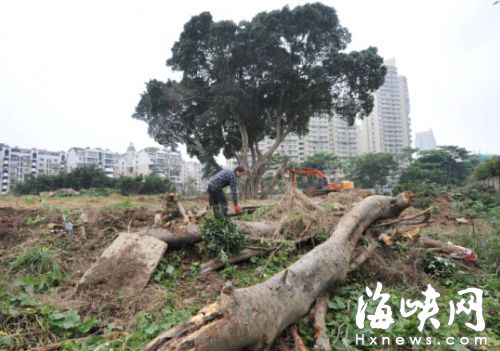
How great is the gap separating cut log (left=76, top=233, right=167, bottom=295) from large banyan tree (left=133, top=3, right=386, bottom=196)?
1376 centimetres

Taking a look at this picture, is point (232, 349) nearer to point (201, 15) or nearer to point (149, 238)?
point (149, 238)

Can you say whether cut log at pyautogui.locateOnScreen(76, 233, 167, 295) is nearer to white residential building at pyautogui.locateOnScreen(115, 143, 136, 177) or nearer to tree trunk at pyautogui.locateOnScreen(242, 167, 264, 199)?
tree trunk at pyautogui.locateOnScreen(242, 167, 264, 199)

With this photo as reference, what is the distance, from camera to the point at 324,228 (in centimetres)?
453

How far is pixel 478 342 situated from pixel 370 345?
860mm

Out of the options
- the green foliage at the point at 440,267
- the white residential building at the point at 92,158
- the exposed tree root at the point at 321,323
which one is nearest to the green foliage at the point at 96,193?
the exposed tree root at the point at 321,323

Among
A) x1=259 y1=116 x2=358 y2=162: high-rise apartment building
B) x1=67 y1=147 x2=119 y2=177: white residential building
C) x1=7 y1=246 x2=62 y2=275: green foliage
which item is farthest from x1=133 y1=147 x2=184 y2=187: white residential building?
x1=7 y1=246 x2=62 y2=275: green foliage

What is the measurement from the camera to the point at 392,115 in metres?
57.7

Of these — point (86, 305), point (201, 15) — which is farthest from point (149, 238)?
point (201, 15)

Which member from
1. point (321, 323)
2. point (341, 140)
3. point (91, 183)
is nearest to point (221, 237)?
point (321, 323)

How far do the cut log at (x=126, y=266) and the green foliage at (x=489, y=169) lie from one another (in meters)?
20.7

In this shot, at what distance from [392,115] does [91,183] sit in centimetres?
5468

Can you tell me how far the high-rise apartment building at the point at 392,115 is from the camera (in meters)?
56.8

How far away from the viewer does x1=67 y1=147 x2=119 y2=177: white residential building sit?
2251 inches

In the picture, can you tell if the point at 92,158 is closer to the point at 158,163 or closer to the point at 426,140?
the point at 158,163
